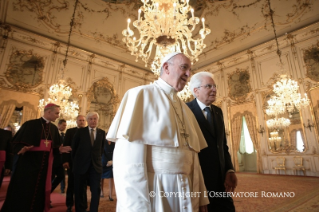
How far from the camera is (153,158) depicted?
3.35 ft

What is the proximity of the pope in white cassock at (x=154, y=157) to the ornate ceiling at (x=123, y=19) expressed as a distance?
8.43m

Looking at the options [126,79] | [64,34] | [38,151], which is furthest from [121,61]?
[38,151]

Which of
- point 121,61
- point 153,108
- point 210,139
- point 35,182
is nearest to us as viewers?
point 153,108

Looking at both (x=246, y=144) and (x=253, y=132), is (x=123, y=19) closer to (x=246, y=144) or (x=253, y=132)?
(x=253, y=132)

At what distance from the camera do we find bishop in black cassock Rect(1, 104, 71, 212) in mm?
2375

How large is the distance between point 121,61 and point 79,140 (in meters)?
8.46

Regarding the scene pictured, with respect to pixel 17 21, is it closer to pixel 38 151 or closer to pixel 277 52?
pixel 38 151

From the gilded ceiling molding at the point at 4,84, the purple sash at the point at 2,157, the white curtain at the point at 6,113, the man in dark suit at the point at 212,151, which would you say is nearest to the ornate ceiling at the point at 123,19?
the gilded ceiling molding at the point at 4,84

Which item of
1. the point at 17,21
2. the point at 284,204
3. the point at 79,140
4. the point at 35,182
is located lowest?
the point at 284,204

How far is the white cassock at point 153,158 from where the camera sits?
88cm

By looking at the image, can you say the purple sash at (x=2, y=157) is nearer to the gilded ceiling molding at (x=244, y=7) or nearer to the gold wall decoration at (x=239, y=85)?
the gilded ceiling molding at (x=244, y=7)

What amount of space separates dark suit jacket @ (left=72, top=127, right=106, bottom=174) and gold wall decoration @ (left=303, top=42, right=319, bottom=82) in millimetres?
8522

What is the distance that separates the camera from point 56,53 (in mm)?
8500

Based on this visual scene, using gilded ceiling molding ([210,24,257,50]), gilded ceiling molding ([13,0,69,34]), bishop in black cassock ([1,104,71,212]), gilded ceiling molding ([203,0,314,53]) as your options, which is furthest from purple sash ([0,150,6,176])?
gilded ceiling molding ([210,24,257,50])
